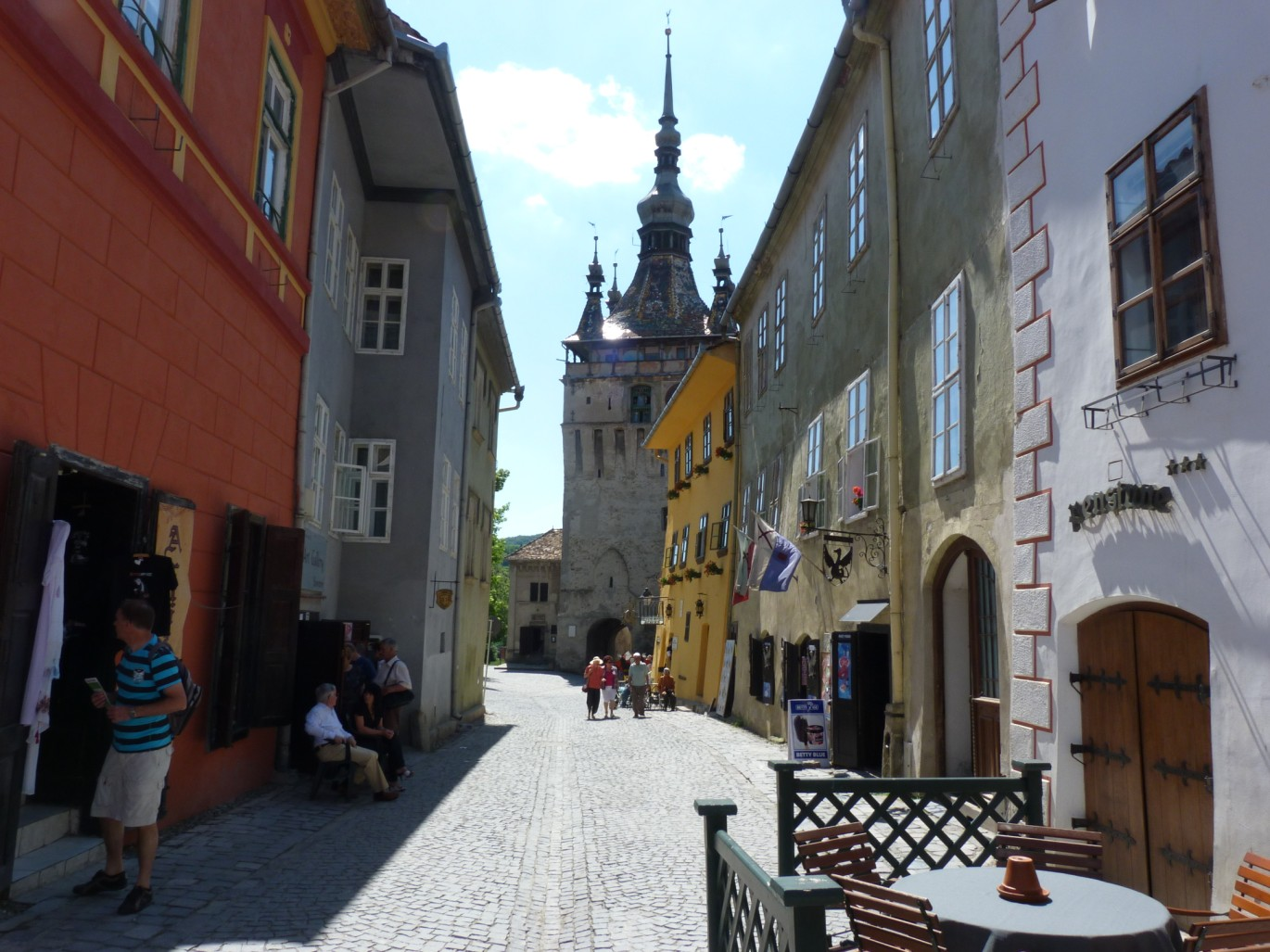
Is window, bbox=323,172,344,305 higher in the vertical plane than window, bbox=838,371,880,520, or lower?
higher

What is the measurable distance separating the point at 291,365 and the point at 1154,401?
27.5 ft

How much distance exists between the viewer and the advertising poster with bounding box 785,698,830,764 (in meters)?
12.7

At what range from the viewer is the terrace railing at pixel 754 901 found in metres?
2.89

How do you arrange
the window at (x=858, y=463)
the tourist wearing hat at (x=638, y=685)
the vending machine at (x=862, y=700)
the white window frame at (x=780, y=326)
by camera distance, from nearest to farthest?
1. the vending machine at (x=862, y=700)
2. the window at (x=858, y=463)
3. the white window frame at (x=780, y=326)
4. the tourist wearing hat at (x=638, y=685)

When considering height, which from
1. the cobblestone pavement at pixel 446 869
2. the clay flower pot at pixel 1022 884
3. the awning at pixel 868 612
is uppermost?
the awning at pixel 868 612

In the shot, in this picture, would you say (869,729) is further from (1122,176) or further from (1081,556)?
(1122,176)

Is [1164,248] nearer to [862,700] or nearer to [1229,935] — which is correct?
[1229,935]

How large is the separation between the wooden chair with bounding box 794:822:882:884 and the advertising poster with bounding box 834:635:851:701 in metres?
7.33

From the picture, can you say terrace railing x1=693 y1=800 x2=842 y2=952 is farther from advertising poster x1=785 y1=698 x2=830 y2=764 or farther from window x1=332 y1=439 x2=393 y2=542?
window x1=332 y1=439 x2=393 y2=542

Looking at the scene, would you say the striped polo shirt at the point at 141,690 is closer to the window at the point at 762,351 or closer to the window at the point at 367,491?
the window at the point at 367,491

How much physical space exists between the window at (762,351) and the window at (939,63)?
9.76 meters

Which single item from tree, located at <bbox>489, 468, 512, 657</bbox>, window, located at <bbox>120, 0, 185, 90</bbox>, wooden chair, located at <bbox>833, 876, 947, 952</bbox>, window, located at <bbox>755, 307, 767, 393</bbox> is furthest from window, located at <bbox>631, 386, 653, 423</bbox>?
wooden chair, located at <bbox>833, 876, 947, 952</bbox>

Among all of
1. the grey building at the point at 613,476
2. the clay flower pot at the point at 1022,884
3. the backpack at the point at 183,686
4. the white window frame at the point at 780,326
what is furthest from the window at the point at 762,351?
the grey building at the point at 613,476

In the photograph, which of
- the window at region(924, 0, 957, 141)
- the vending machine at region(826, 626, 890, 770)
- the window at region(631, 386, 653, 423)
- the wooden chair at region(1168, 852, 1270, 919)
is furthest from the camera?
the window at region(631, 386, 653, 423)
